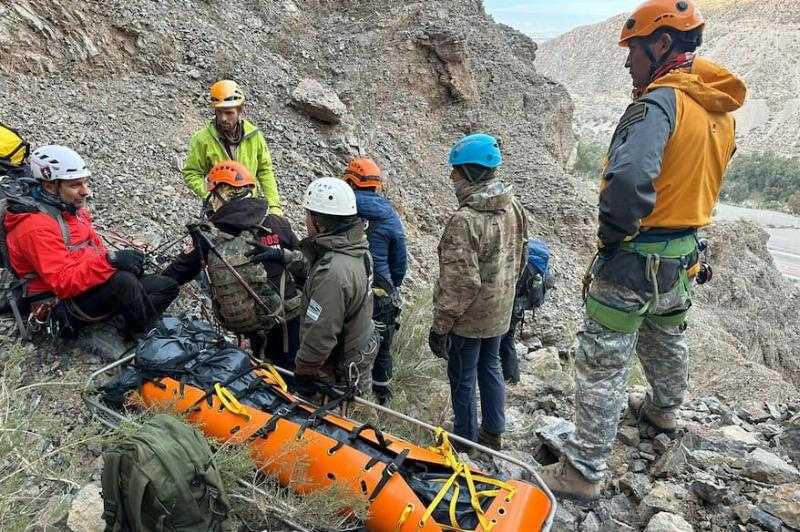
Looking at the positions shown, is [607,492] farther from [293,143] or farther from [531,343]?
[293,143]

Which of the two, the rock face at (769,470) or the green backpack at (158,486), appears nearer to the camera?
the green backpack at (158,486)

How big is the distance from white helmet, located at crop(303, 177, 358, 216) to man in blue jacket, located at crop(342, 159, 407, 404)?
0.97m

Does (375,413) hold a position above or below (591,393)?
below

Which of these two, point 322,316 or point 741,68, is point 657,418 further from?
point 741,68

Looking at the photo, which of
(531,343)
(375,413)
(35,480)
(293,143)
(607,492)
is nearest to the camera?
(35,480)

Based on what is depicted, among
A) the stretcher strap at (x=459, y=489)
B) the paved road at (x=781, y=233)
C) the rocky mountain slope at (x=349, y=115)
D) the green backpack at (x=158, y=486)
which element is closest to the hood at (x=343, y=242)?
the stretcher strap at (x=459, y=489)

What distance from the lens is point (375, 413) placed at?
12.8 feet

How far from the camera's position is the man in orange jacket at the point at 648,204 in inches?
Result: 99.5

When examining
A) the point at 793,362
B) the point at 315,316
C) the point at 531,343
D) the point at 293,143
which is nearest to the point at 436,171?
the point at 293,143

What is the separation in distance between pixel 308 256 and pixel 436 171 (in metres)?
8.20

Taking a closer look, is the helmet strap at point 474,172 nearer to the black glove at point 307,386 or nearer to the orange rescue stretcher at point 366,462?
the orange rescue stretcher at point 366,462

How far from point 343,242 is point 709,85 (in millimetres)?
1956

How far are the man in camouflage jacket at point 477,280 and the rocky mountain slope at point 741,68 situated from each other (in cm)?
6373

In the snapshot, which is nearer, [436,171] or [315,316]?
[315,316]
